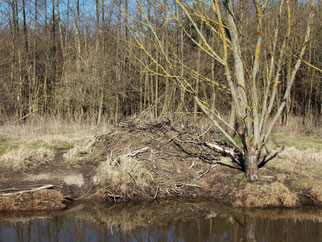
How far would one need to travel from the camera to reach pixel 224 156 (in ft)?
28.5

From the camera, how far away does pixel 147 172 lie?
300 inches

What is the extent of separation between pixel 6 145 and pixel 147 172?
4554 millimetres

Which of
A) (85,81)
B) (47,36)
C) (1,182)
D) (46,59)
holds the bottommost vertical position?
(1,182)

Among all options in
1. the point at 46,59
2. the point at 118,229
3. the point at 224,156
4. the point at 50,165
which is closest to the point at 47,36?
the point at 46,59

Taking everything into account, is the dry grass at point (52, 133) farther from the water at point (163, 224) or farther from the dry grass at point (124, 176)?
the water at point (163, 224)

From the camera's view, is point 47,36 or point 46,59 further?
point 47,36

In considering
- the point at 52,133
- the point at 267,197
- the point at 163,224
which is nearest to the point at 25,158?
the point at 52,133

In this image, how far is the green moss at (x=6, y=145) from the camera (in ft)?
29.2

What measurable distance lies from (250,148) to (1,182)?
17.7 ft

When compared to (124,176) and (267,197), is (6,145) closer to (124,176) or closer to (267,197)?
(124,176)

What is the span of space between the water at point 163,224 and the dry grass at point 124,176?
479mm

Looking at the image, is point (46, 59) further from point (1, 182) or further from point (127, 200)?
point (127, 200)

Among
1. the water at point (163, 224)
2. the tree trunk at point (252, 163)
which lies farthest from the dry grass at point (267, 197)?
the tree trunk at point (252, 163)

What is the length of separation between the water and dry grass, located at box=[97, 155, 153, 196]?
48cm
